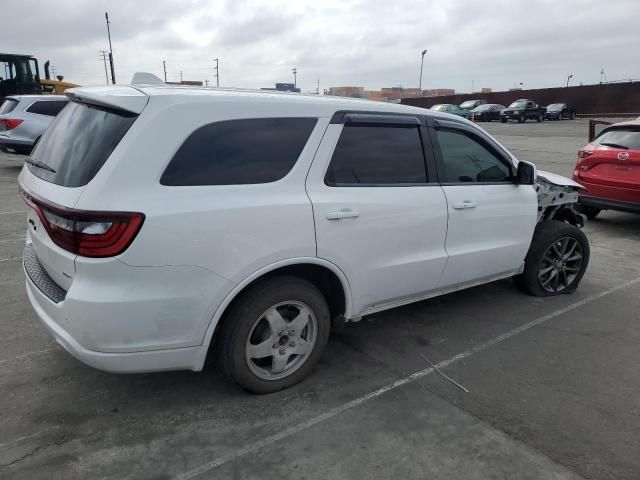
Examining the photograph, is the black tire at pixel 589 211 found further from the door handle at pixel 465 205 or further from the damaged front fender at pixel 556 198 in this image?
the door handle at pixel 465 205

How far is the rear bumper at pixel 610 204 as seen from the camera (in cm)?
706

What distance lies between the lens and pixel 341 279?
10.8 feet

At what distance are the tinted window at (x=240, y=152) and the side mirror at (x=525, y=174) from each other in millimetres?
2065

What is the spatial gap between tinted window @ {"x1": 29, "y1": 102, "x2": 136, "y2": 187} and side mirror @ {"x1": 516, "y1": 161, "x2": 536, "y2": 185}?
315cm

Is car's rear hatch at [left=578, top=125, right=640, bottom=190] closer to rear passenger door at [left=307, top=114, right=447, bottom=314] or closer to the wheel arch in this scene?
rear passenger door at [left=307, top=114, right=447, bottom=314]

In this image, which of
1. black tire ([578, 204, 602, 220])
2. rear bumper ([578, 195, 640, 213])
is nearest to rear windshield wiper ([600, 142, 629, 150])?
rear bumper ([578, 195, 640, 213])

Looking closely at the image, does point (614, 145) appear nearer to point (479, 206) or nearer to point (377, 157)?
point (479, 206)

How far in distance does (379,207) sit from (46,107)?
1246 centimetres

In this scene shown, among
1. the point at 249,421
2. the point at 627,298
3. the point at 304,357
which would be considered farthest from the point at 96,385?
the point at 627,298

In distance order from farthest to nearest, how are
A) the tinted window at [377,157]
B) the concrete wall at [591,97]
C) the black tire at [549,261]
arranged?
the concrete wall at [591,97]
the black tire at [549,261]
the tinted window at [377,157]

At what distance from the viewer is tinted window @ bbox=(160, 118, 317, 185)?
2.72 meters

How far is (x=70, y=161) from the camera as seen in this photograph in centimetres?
280

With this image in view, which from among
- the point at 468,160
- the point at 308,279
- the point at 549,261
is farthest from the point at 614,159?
the point at 308,279

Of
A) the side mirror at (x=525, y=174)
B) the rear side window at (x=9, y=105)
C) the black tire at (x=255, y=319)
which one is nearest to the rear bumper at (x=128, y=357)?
the black tire at (x=255, y=319)
